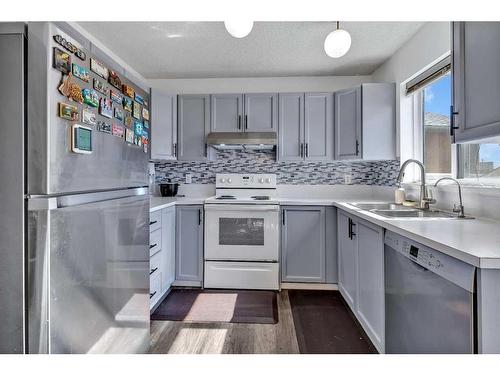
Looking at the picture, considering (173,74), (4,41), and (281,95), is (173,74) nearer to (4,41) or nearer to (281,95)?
(281,95)

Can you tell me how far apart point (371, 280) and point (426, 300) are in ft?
2.11

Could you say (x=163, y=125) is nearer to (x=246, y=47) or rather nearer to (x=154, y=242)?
(x=246, y=47)

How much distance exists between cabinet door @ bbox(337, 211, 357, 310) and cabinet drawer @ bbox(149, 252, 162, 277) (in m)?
1.60

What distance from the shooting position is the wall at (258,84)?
3.14m

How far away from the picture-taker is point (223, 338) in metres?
1.85

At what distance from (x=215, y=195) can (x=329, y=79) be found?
192 cm

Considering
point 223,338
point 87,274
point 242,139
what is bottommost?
point 223,338

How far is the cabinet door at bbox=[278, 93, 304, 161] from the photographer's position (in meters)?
2.90

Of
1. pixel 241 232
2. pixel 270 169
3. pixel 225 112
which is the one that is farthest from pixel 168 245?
pixel 225 112

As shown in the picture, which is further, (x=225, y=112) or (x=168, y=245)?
(x=225, y=112)

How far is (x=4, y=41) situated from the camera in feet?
2.72

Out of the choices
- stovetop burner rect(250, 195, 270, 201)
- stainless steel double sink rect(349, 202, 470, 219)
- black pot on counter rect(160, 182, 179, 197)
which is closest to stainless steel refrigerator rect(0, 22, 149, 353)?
stainless steel double sink rect(349, 202, 470, 219)
